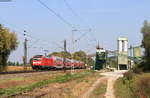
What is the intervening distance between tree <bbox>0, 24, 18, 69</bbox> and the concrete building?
5915 cm

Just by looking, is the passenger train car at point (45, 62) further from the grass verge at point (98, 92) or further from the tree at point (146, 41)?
the grass verge at point (98, 92)

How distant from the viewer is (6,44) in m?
62.6

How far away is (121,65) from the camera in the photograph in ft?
415

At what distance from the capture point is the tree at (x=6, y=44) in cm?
6165

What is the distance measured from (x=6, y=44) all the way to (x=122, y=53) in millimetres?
66663

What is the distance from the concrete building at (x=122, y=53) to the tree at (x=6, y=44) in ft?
194

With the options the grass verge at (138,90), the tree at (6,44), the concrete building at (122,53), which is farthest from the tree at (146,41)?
the concrete building at (122,53)

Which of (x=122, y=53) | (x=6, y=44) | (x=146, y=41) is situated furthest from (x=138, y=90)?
(x=122, y=53)

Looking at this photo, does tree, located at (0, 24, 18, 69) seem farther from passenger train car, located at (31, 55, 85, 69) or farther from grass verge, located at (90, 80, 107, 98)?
grass verge, located at (90, 80, 107, 98)

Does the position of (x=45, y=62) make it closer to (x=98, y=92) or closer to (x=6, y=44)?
(x=6, y=44)

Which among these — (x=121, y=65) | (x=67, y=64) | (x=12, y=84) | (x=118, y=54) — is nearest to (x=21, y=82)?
(x=12, y=84)

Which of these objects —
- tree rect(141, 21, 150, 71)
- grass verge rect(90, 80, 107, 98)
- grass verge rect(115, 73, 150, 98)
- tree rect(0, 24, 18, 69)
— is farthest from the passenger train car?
grass verge rect(115, 73, 150, 98)

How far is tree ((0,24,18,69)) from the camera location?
61.6 metres

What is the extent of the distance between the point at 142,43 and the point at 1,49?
27550 millimetres
